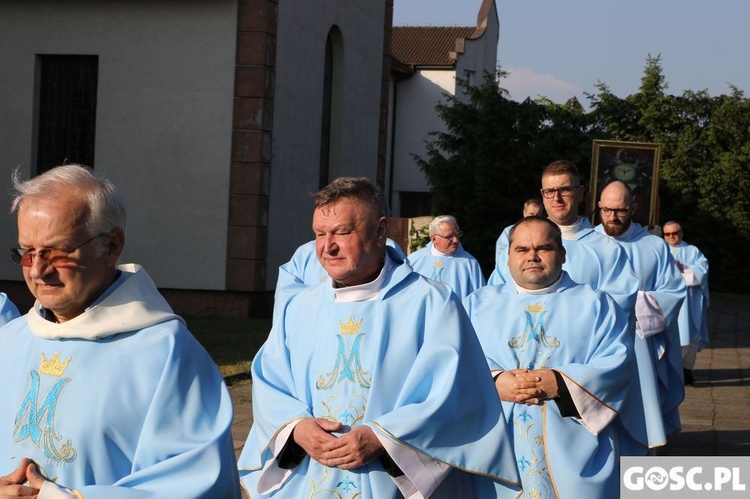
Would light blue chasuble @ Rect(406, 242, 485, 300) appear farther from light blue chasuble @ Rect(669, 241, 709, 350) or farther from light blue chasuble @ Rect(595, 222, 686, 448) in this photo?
light blue chasuble @ Rect(669, 241, 709, 350)

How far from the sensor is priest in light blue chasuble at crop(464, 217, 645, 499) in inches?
227

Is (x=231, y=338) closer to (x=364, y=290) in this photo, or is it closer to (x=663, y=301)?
(x=663, y=301)

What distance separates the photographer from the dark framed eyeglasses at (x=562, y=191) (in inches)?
307

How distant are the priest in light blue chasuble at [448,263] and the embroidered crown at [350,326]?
6548 millimetres

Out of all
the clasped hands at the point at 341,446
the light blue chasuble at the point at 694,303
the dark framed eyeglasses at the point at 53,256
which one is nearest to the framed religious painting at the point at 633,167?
the light blue chasuble at the point at 694,303

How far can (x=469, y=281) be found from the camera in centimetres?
1112

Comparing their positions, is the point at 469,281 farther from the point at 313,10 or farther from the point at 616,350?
the point at 313,10

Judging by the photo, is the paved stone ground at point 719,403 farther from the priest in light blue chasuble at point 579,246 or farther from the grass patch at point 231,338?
the grass patch at point 231,338

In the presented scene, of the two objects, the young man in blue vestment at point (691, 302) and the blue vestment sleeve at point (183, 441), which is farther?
the young man in blue vestment at point (691, 302)

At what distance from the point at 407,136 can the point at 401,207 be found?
237 centimetres

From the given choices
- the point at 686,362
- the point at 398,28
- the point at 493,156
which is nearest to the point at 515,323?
the point at 686,362

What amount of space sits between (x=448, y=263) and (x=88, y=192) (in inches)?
320

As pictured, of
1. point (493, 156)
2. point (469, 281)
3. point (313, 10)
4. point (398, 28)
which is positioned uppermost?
point (398, 28)

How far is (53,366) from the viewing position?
129 inches
